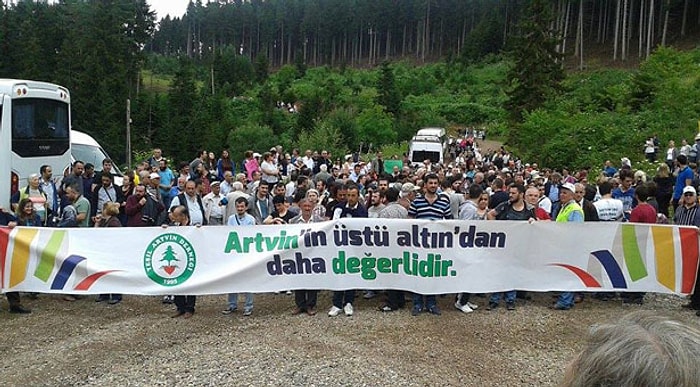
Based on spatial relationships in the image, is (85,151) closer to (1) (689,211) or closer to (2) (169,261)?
(2) (169,261)

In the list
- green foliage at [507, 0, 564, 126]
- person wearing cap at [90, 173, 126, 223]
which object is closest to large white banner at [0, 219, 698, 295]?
person wearing cap at [90, 173, 126, 223]

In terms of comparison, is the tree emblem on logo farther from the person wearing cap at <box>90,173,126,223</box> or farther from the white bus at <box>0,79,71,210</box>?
the white bus at <box>0,79,71,210</box>

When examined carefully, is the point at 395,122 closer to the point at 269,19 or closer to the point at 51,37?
the point at 51,37

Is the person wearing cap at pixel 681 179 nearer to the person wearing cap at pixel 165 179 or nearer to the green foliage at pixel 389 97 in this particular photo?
the person wearing cap at pixel 165 179

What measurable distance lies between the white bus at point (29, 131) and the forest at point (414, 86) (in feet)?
69.1

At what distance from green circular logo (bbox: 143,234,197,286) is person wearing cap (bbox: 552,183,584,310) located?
18.0ft

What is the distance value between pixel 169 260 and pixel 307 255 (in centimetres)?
200

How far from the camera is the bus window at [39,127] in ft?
48.5

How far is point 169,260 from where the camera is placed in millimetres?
8805

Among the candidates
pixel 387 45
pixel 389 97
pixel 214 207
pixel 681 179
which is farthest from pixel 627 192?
pixel 387 45

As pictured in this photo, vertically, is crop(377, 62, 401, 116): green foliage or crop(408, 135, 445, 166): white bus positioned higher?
crop(377, 62, 401, 116): green foliage

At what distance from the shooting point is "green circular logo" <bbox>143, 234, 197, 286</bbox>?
880 centimetres

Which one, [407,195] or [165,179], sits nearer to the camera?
[407,195]

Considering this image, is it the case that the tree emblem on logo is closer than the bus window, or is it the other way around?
the tree emblem on logo
